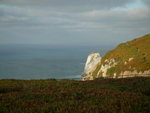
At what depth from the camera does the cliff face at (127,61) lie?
71.5 metres

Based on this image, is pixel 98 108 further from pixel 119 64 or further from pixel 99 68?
pixel 99 68

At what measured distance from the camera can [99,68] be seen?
305 feet

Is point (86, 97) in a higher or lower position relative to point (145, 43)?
lower

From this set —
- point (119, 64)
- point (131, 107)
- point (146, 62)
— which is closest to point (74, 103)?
point (131, 107)

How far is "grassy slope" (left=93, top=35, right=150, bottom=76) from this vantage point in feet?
238

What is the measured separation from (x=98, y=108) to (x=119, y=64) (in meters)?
75.3

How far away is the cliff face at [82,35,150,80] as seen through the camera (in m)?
71.5

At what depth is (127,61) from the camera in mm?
81188

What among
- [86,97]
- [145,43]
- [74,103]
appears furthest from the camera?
[145,43]

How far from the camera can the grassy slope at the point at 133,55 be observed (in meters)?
72.7

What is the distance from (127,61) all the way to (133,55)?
11.5ft

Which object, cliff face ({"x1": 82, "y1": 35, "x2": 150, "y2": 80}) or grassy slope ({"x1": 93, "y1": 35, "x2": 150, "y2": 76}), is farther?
grassy slope ({"x1": 93, "y1": 35, "x2": 150, "y2": 76})

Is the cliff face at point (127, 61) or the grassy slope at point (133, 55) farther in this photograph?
the grassy slope at point (133, 55)

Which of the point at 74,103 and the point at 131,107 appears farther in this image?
the point at 74,103
